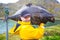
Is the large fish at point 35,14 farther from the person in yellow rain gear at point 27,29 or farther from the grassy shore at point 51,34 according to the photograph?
the grassy shore at point 51,34

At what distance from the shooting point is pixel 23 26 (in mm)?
5852

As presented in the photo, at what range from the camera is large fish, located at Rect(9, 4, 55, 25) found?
582 cm

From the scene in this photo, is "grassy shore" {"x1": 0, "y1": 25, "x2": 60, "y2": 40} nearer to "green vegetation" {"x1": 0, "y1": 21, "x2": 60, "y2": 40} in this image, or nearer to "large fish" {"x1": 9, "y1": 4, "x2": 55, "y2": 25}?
"green vegetation" {"x1": 0, "y1": 21, "x2": 60, "y2": 40}

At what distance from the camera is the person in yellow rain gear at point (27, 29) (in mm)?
5816

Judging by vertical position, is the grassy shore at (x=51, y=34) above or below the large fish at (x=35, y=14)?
below

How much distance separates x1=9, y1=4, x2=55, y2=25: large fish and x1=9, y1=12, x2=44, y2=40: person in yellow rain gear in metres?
0.07

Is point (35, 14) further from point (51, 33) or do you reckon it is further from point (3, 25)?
point (3, 25)

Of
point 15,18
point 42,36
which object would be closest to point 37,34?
point 42,36

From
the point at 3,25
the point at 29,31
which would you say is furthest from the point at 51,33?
the point at 3,25

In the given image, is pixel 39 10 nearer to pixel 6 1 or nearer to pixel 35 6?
pixel 35 6

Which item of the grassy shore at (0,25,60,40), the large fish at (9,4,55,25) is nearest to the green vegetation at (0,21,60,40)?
the grassy shore at (0,25,60,40)

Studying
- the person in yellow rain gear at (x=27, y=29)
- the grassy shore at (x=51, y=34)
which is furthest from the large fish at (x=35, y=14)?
the grassy shore at (x=51, y=34)

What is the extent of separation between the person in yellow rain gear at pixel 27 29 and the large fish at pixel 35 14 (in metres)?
0.07

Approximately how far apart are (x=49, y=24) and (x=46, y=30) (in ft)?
0.42
